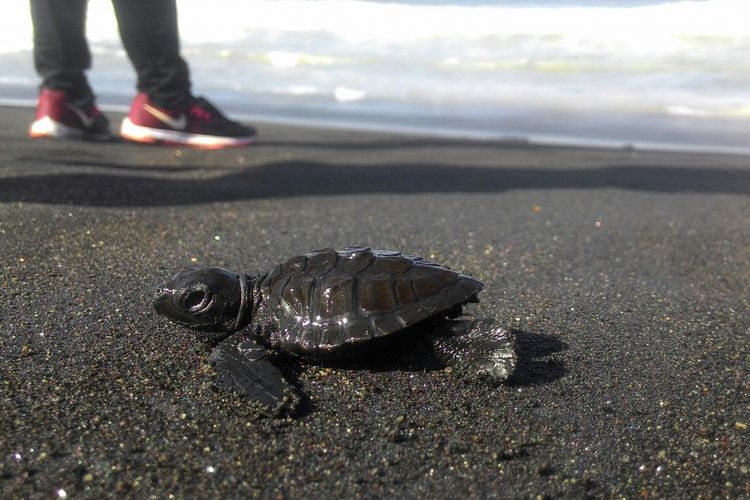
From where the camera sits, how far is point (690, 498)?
1.78m

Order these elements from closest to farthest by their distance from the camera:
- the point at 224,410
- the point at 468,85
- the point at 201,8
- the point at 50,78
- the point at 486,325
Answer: the point at 224,410, the point at 486,325, the point at 50,78, the point at 468,85, the point at 201,8

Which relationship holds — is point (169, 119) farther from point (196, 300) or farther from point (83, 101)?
point (196, 300)

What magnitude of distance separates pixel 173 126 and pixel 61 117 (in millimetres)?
705

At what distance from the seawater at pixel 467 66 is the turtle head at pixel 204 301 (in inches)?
189

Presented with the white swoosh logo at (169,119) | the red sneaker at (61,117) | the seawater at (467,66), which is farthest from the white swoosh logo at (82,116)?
the seawater at (467,66)

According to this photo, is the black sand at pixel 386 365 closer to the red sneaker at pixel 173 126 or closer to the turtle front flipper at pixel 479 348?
the turtle front flipper at pixel 479 348

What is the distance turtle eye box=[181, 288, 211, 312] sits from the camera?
231cm

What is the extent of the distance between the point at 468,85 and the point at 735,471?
7451 millimetres

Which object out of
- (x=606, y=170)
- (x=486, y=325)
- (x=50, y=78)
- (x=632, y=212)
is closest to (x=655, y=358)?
(x=486, y=325)

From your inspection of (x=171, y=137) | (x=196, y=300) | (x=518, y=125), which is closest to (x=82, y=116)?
(x=171, y=137)

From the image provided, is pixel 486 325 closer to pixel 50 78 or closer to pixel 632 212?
pixel 632 212

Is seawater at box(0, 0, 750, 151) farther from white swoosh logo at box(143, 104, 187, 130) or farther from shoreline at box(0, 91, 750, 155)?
white swoosh logo at box(143, 104, 187, 130)

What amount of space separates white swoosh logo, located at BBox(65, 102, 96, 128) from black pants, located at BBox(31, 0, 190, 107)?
8cm

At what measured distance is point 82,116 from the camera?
5.28m
